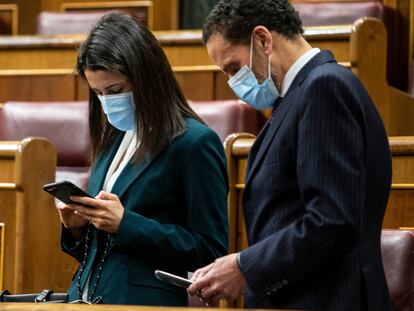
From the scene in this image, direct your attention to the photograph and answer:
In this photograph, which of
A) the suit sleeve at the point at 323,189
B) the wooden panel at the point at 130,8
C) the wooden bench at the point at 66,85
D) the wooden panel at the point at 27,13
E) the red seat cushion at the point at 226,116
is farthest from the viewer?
the wooden panel at the point at 27,13

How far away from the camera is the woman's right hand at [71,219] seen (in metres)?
0.58

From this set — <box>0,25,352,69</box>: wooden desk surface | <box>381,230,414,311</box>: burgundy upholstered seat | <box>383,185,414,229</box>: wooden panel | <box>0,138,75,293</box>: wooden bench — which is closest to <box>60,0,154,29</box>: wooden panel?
<box>0,25,352,69</box>: wooden desk surface

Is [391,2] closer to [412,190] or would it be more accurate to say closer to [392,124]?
[392,124]

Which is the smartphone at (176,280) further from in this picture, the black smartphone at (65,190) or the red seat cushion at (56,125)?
the red seat cushion at (56,125)

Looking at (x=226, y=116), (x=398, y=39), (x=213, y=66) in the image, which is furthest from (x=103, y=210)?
(x=398, y=39)

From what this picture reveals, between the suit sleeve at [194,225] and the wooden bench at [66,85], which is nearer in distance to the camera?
the suit sleeve at [194,225]

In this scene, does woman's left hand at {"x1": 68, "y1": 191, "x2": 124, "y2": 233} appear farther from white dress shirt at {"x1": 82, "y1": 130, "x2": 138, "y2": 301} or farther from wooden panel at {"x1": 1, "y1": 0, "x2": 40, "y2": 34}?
wooden panel at {"x1": 1, "y1": 0, "x2": 40, "y2": 34}

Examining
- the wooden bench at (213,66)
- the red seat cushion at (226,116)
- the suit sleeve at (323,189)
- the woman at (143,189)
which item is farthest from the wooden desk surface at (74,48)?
the suit sleeve at (323,189)

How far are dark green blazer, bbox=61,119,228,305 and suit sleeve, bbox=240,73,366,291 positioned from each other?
0.11 metres

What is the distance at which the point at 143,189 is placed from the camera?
0.56 meters

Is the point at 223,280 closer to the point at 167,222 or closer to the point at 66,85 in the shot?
the point at 167,222

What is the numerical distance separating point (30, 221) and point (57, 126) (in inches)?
10.1

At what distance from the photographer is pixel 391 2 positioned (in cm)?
144

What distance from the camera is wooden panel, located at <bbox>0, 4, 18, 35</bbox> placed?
1682 mm
